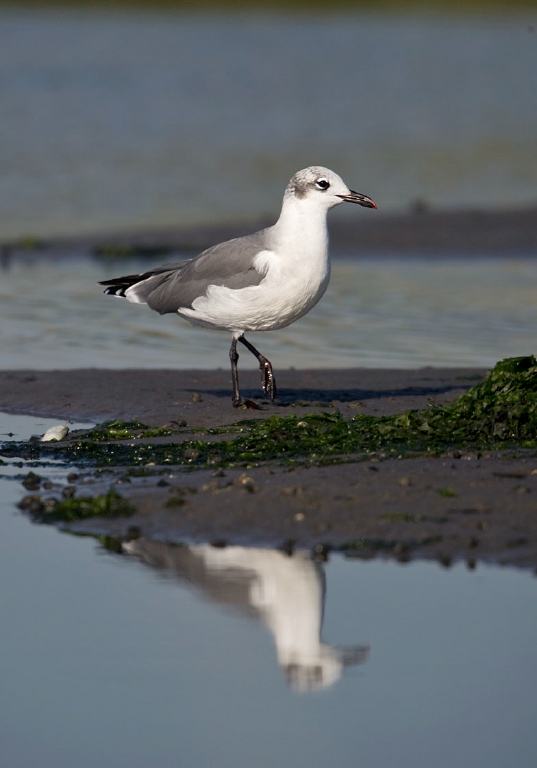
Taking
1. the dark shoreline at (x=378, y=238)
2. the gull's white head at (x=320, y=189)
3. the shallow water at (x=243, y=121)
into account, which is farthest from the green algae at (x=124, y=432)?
the shallow water at (x=243, y=121)

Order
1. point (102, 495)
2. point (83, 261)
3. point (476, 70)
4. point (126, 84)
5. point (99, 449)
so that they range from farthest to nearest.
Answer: point (476, 70) < point (126, 84) < point (83, 261) < point (99, 449) < point (102, 495)

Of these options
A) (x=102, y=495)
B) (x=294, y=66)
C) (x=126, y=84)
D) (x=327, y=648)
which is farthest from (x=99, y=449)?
(x=294, y=66)

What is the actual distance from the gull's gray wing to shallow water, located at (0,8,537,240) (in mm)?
9629

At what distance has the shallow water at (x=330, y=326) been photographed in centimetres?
1120

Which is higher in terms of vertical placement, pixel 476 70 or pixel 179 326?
pixel 476 70

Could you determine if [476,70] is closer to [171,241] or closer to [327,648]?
[171,241]

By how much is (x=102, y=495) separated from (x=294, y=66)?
100ft

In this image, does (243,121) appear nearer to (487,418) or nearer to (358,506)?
(487,418)

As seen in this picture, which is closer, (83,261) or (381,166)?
(83,261)

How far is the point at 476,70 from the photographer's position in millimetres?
35219

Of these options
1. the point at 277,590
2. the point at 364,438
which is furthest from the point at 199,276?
the point at 277,590

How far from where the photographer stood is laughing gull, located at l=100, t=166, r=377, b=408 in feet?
28.0

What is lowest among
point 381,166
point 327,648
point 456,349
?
point 327,648

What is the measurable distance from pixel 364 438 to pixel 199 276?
83.6 inches
